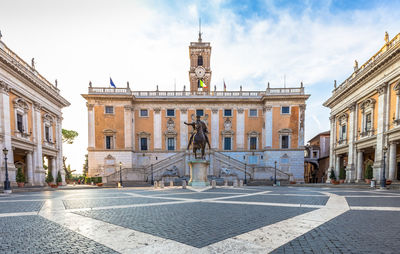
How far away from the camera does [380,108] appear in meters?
20.1

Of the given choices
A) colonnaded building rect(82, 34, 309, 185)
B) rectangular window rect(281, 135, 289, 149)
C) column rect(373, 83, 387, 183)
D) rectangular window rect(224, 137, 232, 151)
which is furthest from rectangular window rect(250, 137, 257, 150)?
column rect(373, 83, 387, 183)

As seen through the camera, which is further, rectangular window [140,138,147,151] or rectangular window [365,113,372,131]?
rectangular window [140,138,147,151]

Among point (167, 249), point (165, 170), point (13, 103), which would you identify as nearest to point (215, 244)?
point (167, 249)

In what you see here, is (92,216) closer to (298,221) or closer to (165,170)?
(298,221)

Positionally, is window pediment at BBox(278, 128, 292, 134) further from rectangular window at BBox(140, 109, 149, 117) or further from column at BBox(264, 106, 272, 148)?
rectangular window at BBox(140, 109, 149, 117)

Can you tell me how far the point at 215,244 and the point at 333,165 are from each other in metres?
32.7

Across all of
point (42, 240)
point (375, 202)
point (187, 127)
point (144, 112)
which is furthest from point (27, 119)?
point (375, 202)

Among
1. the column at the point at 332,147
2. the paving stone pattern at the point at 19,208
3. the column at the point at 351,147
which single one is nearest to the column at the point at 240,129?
the column at the point at 332,147

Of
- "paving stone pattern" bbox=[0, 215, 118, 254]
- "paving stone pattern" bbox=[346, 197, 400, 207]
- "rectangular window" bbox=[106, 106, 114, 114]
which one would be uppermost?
"rectangular window" bbox=[106, 106, 114, 114]

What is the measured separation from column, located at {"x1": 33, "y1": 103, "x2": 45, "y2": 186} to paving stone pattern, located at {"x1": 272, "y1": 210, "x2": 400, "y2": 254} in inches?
1131

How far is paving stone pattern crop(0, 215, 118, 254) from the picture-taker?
3.28 meters

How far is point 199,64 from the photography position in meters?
46.7

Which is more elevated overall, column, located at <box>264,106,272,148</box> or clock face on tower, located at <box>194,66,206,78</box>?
clock face on tower, located at <box>194,66,206,78</box>

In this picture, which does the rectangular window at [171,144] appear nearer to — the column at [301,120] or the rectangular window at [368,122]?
the column at [301,120]
